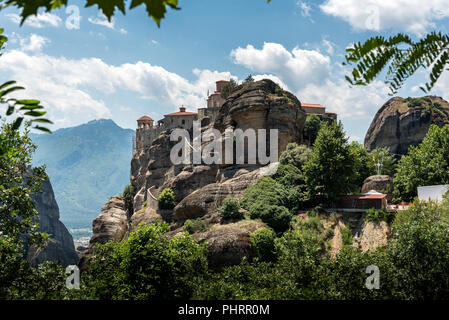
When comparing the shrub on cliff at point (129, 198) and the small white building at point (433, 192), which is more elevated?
the shrub on cliff at point (129, 198)

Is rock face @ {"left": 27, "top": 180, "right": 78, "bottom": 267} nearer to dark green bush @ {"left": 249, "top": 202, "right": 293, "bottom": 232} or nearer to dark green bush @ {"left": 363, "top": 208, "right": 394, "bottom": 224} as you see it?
dark green bush @ {"left": 249, "top": 202, "right": 293, "bottom": 232}

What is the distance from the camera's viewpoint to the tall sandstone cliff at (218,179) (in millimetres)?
27266

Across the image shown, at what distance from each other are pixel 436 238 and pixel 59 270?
13.0 meters

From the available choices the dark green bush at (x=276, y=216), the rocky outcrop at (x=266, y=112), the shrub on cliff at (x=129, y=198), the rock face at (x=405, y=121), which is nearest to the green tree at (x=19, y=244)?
the dark green bush at (x=276, y=216)

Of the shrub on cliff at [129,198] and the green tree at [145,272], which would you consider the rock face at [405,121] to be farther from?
the green tree at [145,272]

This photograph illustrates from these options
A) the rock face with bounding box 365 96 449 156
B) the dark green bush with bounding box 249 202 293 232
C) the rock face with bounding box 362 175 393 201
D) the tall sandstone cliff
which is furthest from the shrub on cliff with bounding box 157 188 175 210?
the rock face with bounding box 365 96 449 156

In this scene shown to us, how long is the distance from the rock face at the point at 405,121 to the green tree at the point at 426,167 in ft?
124

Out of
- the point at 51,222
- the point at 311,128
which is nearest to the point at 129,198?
the point at 311,128

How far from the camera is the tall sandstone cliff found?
1073 inches

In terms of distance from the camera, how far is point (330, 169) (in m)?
31.6

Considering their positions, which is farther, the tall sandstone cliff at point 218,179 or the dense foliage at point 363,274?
the tall sandstone cliff at point 218,179

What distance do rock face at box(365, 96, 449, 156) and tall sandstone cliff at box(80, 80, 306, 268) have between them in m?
30.8

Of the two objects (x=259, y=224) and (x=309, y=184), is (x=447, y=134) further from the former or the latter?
(x=259, y=224)

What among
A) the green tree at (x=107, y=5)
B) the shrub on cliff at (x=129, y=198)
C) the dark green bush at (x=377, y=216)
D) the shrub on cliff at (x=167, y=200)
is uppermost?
the shrub on cliff at (x=129, y=198)
